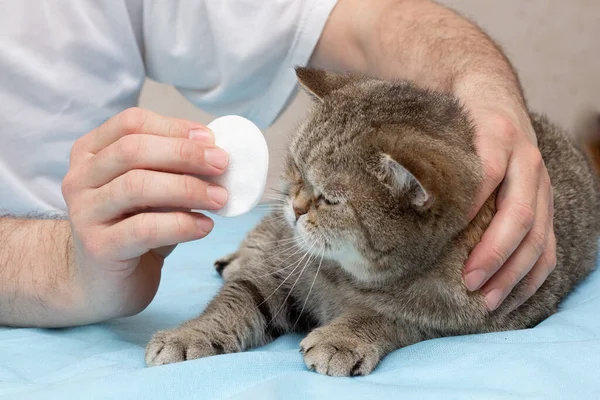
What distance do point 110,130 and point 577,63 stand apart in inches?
116

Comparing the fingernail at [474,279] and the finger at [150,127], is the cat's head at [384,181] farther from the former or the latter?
the finger at [150,127]

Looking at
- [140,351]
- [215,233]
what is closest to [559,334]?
[140,351]

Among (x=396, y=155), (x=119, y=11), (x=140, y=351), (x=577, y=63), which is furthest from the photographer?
(x=577, y=63)

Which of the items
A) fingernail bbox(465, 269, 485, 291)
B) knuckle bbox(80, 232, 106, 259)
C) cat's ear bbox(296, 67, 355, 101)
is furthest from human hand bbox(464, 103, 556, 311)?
knuckle bbox(80, 232, 106, 259)

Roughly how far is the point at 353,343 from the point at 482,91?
2.05ft

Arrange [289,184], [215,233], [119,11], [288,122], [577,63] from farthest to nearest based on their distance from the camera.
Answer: [577,63]
[288,122]
[215,233]
[119,11]
[289,184]

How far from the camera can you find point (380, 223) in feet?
3.31

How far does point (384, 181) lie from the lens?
0.99 m

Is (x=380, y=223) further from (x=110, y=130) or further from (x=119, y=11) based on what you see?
(x=119, y=11)

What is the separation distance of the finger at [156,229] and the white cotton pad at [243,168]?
0.14ft

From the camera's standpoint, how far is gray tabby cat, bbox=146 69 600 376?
3.22 feet

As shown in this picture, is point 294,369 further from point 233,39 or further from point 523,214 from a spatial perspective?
point 233,39

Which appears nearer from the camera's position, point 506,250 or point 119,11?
point 506,250

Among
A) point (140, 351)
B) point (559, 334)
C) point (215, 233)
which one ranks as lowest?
point (215, 233)
